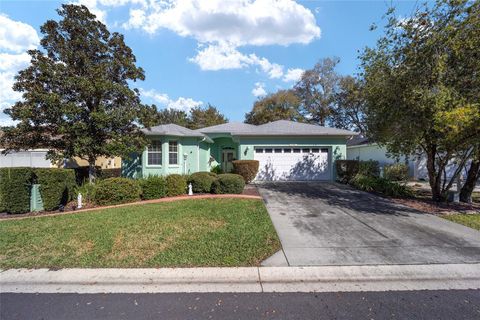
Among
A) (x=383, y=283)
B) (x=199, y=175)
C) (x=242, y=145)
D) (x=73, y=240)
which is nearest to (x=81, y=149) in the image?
(x=199, y=175)

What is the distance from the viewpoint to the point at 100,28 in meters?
11.2

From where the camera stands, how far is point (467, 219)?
296 inches

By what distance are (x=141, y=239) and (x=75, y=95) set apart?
8153 millimetres

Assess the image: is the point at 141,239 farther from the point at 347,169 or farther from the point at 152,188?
the point at 347,169

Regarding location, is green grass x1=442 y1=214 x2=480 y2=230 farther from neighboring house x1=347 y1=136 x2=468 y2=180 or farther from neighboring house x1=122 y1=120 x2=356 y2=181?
neighboring house x1=122 y1=120 x2=356 y2=181

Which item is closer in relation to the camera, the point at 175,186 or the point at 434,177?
the point at 434,177

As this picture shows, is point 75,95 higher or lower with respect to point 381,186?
higher

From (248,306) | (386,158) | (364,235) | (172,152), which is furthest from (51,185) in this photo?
(386,158)

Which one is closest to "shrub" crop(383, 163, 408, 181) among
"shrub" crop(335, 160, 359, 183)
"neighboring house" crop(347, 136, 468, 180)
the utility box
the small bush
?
"neighboring house" crop(347, 136, 468, 180)

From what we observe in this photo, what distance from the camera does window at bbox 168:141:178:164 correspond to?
1599 cm

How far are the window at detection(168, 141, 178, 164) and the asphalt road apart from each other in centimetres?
1254

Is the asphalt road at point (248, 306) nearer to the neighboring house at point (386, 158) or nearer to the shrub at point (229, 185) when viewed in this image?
the shrub at point (229, 185)

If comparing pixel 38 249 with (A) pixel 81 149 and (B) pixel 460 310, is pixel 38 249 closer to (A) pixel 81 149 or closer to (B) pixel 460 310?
(A) pixel 81 149

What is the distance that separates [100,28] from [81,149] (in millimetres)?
5285
